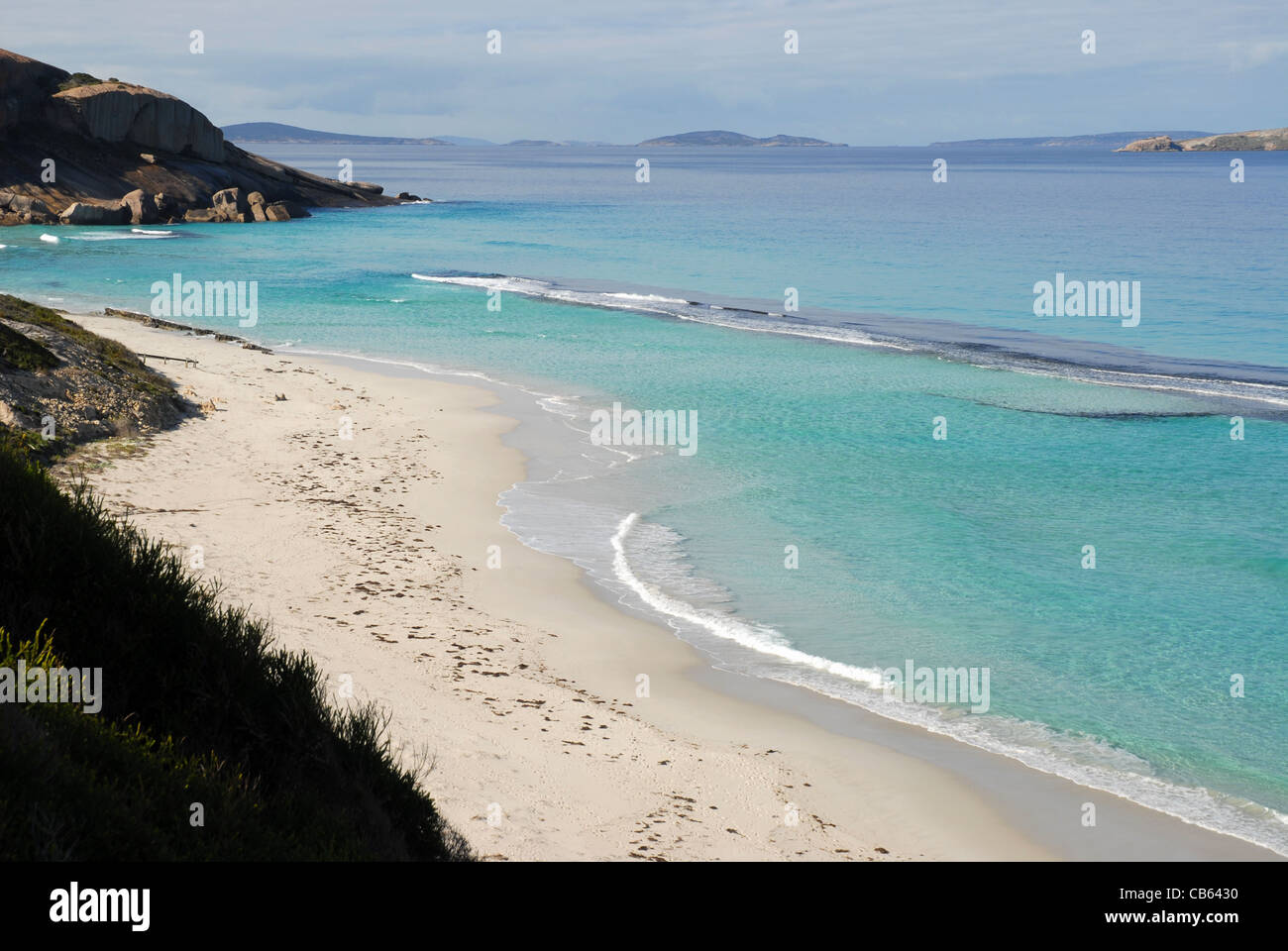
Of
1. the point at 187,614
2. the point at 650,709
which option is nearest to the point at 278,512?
the point at 650,709

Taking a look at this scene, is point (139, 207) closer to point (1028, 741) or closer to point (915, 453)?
point (915, 453)

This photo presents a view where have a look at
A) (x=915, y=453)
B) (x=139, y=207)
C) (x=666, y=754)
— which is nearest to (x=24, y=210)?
(x=139, y=207)

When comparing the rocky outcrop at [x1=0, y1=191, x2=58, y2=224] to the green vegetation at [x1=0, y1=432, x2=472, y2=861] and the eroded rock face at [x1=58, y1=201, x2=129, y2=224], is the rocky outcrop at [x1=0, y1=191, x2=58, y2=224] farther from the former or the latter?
the green vegetation at [x1=0, y1=432, x2=472, y2=861]

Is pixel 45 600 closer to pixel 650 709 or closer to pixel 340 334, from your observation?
pixel 650 709

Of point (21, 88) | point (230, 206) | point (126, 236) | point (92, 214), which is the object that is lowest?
point (126, 236)

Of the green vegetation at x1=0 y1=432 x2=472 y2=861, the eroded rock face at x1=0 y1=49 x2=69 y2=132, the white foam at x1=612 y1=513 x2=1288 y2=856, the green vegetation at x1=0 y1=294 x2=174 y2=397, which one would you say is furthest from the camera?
the eroded rock face at x1=0 y1=49 x2=69 y2=132

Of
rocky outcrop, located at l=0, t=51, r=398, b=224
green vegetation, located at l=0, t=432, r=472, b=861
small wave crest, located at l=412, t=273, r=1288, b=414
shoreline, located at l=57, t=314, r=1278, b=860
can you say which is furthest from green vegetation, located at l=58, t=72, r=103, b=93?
green vegetation, located at l=0, t=432, r=472, b=861

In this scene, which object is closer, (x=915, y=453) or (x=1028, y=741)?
(x=1028, y=741)
